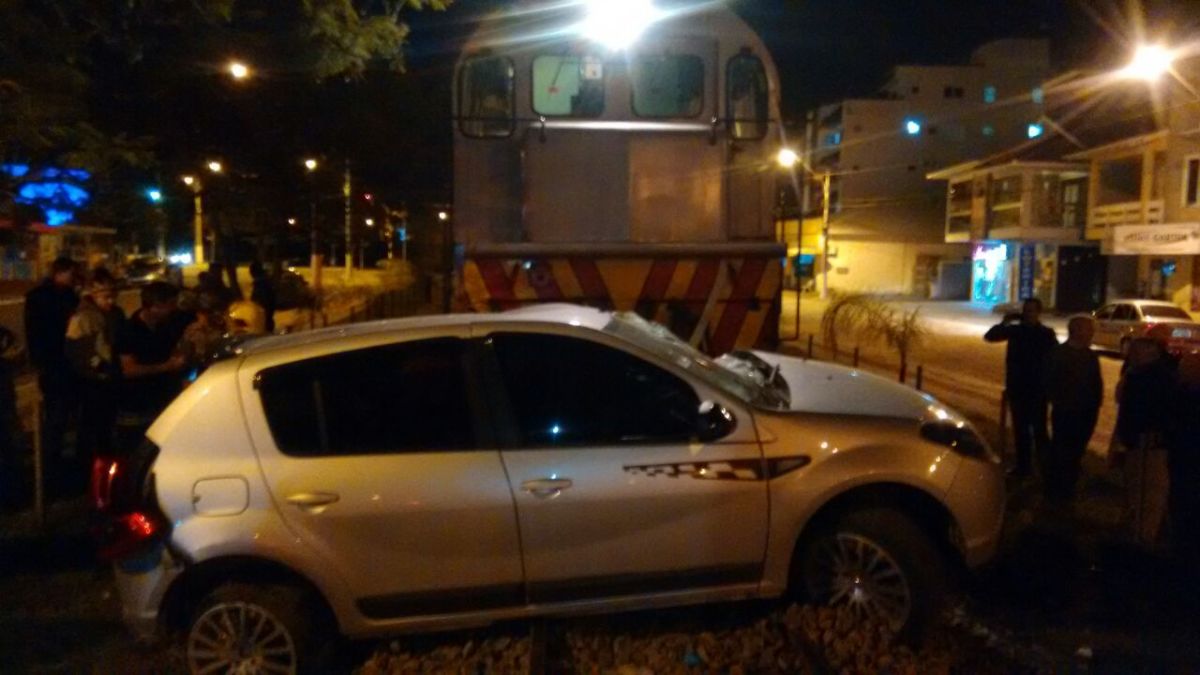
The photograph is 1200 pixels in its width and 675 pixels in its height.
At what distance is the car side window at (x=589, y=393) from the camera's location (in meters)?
4.67

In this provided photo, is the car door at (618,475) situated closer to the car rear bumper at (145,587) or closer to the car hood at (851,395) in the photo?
the car hood at (851,395)

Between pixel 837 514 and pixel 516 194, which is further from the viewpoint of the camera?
pixel 516 194

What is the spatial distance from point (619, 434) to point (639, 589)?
68cm

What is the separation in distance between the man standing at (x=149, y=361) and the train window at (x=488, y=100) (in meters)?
2.58

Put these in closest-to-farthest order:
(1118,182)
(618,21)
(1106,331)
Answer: (618,21) < (1106,331) < (1118,182)

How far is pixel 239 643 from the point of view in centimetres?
455

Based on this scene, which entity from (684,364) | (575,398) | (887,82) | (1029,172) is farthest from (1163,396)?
(887,82)

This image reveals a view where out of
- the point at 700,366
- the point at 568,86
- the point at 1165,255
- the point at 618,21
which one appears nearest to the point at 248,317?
the point at 568,86

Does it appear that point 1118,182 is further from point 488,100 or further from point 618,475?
point 618,475

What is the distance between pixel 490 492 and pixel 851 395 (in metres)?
1.81

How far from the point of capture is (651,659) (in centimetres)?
481

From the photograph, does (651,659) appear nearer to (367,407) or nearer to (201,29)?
(367,407)

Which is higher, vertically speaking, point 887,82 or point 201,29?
point 887,82

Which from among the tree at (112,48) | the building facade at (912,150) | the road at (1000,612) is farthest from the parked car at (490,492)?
the building facade at (912,150)
